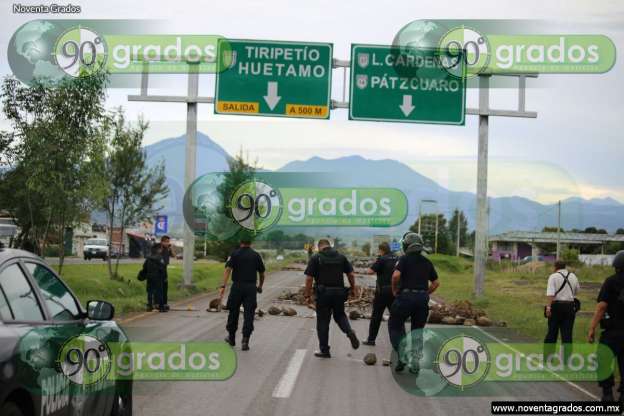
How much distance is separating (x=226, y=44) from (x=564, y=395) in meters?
15.2

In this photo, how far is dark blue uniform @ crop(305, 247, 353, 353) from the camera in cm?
1341

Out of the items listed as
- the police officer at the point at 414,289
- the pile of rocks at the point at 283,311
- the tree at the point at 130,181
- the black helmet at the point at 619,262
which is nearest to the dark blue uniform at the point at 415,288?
the police officer at the point at 414,289

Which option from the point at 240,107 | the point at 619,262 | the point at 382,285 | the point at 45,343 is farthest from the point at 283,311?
the point at 45,343

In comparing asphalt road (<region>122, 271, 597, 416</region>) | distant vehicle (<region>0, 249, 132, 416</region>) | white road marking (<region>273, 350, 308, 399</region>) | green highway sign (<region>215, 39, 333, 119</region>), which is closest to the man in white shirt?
asphalt road (<region>122, 271, 597, 416</region>)

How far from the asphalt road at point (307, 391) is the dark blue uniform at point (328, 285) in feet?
1.93

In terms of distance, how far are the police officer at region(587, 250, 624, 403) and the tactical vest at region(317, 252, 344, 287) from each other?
15.4ft

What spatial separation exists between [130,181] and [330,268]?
17.4 metres

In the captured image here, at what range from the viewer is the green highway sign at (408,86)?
2273cm

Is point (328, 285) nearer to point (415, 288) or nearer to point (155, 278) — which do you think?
point (415, 288)

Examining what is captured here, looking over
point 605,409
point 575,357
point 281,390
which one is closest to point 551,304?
point 575,357

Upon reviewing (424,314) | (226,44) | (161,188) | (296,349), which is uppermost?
(226,44)

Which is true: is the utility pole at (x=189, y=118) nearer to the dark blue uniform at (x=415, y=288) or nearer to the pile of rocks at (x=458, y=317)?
the pile of rocks at (x=458, y=317)

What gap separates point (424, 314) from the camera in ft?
38.2

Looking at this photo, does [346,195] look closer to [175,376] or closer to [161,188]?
[161,188]
